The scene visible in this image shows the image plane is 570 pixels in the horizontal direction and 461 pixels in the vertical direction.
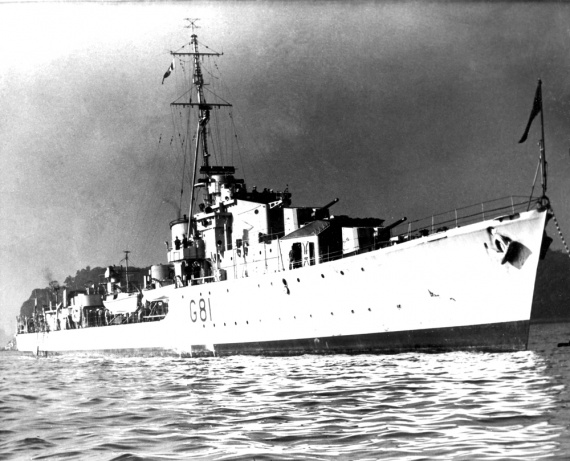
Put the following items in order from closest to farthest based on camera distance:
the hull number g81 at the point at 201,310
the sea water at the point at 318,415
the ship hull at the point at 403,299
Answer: the sea water at the point at 318,415 → the ship hull at the point at 403,299 → the hull number g81 at the point at 201,310

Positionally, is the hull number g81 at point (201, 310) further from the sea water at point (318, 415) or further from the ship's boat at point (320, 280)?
the sea water at point (318, 415)

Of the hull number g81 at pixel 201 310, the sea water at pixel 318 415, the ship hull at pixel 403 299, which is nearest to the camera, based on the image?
the sea water at pixel 318 415

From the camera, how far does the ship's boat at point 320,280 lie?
16.8 meters

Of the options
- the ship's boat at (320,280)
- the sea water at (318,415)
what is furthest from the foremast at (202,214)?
the sea water at (318,415)

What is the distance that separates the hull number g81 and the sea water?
10170 millimetres

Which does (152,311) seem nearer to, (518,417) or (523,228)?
(523,228)

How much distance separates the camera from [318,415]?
29.9 ft

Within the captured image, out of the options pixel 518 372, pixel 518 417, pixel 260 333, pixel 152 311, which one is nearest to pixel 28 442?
pixel 518 417

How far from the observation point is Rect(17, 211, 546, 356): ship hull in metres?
16.6

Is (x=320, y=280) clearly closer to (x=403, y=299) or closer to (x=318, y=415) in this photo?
(x=403, y=299)

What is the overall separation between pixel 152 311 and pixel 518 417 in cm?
2637

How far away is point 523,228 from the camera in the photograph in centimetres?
1645

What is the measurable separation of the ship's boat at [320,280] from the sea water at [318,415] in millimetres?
2150

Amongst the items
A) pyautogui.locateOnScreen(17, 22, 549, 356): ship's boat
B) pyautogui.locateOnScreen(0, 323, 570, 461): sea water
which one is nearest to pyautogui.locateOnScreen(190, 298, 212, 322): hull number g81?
pyautogui.locateOnScreen(17, 22, 549, 356): ship's boat
